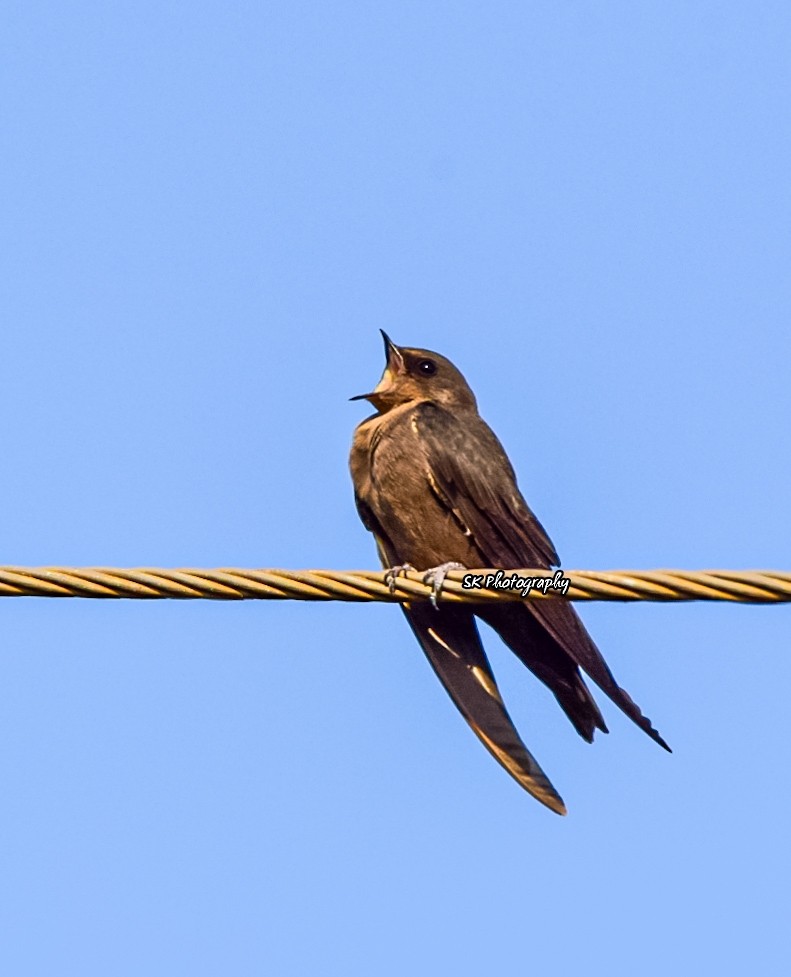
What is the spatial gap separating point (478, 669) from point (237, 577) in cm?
281

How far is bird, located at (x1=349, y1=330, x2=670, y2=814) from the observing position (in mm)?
7191

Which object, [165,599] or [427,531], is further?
[427,531]

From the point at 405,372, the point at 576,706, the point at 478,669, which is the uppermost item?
the point at 405,372

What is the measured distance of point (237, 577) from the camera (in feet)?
17.0

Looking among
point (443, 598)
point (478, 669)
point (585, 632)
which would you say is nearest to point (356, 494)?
point (478, 669)

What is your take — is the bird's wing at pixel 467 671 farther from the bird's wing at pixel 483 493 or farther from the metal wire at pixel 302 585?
the metal wire at pixel 302 585

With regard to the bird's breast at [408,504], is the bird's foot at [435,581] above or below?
below

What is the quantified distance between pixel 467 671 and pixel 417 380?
217 centimetres

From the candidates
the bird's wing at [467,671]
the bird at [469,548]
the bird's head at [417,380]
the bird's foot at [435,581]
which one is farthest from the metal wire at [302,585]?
the bird's head at [417,380]

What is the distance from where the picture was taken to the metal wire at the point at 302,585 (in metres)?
4.95

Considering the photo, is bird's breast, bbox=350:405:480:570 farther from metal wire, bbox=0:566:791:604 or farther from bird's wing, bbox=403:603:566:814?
metal wire, bbox=0:566:791:604

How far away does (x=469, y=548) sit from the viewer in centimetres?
788

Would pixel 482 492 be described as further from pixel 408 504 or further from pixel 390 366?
pixel 390 366

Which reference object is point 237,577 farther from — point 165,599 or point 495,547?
point 495,547
